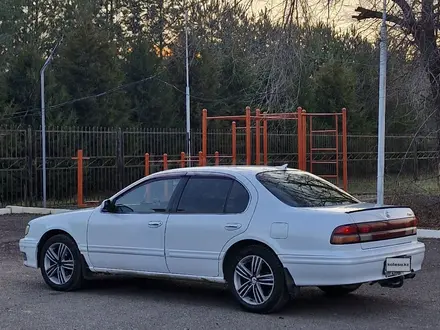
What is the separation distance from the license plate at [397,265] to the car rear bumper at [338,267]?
50 mm

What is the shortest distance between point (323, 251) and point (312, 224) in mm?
285

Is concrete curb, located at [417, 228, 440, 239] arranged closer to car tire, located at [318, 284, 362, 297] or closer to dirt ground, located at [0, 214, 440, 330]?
dirt ground, located at [0, 214, 440, 330]

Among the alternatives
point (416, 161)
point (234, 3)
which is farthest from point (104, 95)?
point (234, 3)

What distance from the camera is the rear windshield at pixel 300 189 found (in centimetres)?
747

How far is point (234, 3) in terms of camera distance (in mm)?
14672

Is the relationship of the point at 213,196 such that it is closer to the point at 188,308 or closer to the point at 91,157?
the point at 188,308

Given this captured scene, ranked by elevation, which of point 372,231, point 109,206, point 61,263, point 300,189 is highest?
point 300,189

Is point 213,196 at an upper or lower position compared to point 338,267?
upper

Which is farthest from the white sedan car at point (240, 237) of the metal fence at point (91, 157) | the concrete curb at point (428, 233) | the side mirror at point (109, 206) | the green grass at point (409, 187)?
the green grass at point (409, 187)

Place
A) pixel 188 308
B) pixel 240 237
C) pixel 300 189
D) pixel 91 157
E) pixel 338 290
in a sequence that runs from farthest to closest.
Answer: pixel 91 157 → pixel 338 290 → pixel 300 189 → pixel 188 308 → pixel 240 237

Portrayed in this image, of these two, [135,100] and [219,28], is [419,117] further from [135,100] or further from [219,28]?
[135,100]

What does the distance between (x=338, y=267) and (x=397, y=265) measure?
0.76m

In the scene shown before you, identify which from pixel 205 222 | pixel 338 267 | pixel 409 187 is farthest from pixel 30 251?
pixel 409 187

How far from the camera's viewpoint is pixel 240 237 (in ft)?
24.0
